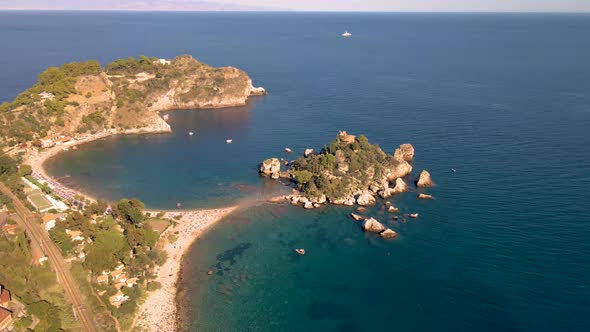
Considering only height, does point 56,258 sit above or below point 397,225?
below

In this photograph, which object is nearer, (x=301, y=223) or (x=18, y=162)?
(x=301, y=223)

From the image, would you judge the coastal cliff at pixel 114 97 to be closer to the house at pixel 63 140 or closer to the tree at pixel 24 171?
the house at pixel 63 140

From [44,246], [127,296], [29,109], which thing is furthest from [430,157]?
[29,109]

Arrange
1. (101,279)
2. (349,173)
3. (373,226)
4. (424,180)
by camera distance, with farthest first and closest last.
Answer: (349,173)
(424,180)
(373,226)
(101,279)

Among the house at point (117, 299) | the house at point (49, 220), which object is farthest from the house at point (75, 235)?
the house at point (117, 299)

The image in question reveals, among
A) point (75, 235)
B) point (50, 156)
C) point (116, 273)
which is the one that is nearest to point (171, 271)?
point (116, 273)

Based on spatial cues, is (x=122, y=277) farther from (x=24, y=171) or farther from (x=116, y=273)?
(x=24, y=171)

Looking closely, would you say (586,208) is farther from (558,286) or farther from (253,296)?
(253,296)
